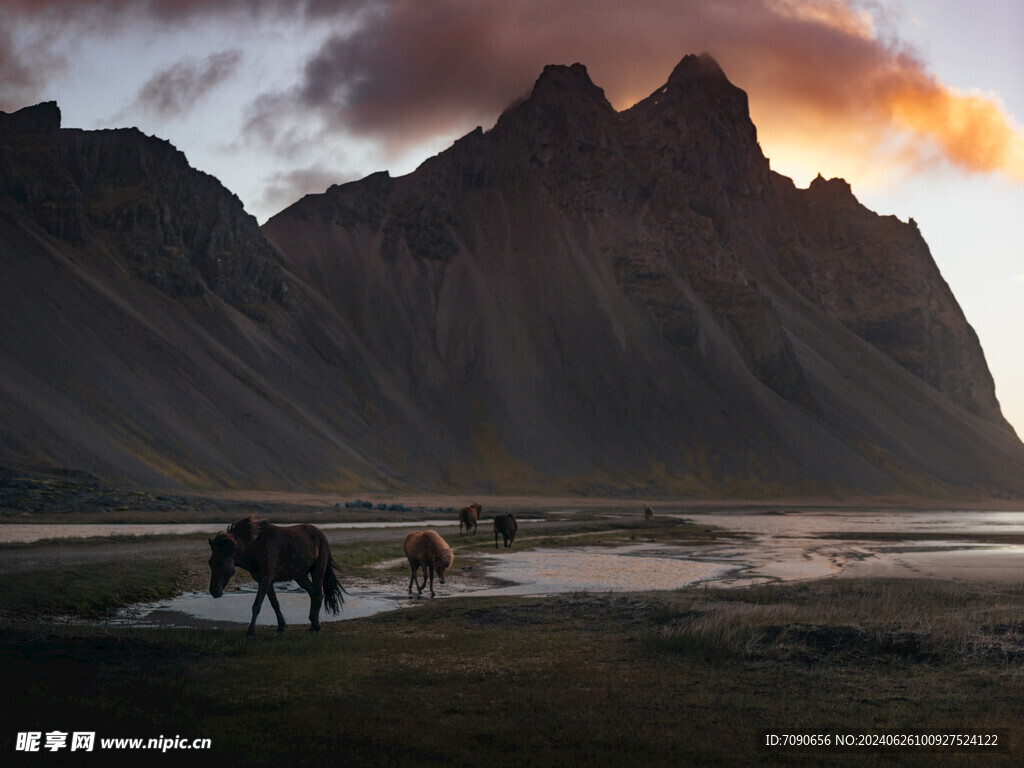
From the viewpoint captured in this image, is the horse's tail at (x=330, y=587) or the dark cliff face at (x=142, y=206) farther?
the dark cliff face at (x=142, y=206)

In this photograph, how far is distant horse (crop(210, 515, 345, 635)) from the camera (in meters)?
18.9

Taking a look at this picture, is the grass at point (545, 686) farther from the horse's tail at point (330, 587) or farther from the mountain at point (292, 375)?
the mountain at point (292, 375)

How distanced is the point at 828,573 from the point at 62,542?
32.2 m

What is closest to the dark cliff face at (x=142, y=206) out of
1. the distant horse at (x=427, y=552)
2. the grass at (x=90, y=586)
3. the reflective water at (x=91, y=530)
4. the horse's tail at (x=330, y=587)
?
the reflective water at (x=91, y=530)

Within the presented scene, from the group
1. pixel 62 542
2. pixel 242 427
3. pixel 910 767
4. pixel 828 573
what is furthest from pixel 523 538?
pixel 242 427

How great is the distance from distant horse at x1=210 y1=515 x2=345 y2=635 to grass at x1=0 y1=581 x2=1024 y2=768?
0.91 meters

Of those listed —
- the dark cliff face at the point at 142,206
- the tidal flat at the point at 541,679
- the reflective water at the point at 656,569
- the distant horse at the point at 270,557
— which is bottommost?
the reflective water at the point at 656,569

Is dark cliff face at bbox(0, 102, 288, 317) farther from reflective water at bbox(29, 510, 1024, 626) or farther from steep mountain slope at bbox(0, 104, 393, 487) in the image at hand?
reflective water at bbox(29, 510, 1024, 626)

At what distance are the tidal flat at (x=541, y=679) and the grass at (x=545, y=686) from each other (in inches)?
1.8

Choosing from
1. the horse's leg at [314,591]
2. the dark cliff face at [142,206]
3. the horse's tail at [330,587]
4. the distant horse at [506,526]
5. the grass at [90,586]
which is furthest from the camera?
the dark cliff face at [142,206]

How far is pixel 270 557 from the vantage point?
19.7m

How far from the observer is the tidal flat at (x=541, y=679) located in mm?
11375

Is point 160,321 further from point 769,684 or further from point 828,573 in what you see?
point 769,684

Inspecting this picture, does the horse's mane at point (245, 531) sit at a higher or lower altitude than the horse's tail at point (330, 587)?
higher
